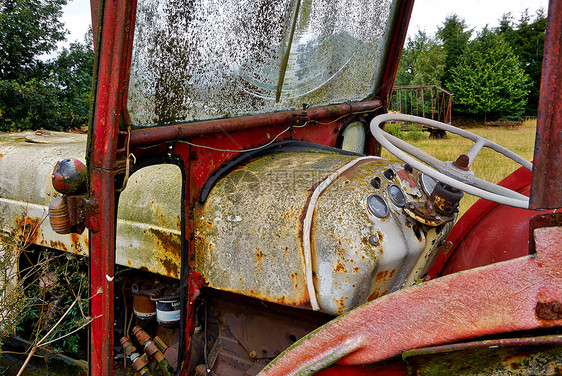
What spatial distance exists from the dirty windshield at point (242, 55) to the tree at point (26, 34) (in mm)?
7782

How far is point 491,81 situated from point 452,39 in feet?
20.2

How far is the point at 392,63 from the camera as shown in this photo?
8.76 feet

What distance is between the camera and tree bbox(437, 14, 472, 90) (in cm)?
2655

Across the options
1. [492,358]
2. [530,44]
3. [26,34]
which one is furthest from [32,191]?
[530,44]

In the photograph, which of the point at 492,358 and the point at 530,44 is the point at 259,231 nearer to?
the point at 492,358

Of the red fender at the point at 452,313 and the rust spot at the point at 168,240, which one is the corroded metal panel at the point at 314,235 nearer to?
the rust spot at the point at 168,240

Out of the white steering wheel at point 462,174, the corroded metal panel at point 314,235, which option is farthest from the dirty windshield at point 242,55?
the white steering wheel at point 462,174

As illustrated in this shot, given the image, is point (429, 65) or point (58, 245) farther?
point (429, 65)

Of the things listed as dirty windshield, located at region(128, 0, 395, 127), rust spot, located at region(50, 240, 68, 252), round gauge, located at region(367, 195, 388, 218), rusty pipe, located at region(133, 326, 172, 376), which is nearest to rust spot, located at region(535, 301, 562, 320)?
round gauge, located at region(367, 195, 388, 218)

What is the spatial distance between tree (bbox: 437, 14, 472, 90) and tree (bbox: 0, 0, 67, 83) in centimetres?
2208

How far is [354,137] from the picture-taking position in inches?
106

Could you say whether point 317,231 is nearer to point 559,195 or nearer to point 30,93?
point 559,195

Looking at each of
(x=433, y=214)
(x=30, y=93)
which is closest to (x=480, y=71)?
(x=30, y=93)

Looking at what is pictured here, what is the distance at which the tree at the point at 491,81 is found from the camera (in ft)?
73.8
